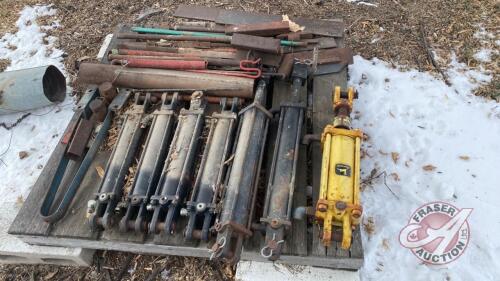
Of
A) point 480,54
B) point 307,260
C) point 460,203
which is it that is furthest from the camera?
point 480,54

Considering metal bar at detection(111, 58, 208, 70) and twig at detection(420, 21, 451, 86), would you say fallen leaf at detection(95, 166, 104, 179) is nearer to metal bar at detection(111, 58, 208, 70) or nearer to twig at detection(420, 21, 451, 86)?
metal bar at detection(111, 58, 208, 70)

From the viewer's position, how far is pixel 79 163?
13.3 ft

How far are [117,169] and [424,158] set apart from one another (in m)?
3.31

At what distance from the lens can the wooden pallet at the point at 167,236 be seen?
3.28 m

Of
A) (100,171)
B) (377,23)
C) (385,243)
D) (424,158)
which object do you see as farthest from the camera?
(377,23)

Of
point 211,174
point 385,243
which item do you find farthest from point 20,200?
point 385,243

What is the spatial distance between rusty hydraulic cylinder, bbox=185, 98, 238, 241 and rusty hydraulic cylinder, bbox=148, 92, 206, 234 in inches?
5.2

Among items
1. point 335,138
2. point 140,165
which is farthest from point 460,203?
point 140,165

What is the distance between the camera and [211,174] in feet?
11.6

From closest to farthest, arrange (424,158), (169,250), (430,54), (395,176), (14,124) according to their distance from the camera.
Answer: (169,250), (395,176), (424,158), (14,124), (430,54)

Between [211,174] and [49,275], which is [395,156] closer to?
[211,174]

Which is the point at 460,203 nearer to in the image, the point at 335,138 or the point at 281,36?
the point at 335,138

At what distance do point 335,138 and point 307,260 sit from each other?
111 cm

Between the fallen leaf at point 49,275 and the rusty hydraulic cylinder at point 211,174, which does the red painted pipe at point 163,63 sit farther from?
the fallen leaf at point 49,275
